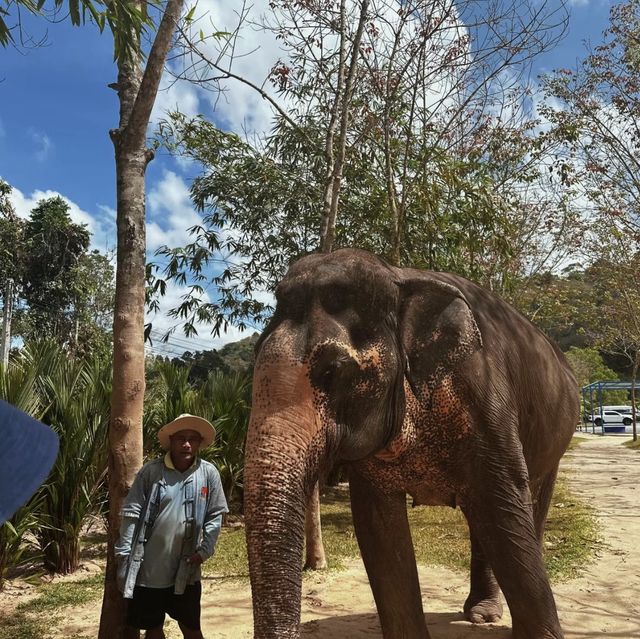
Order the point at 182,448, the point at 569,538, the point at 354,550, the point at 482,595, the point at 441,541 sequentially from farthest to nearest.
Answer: the point at 441,541 < the point at 569,538 < the point at 354,550 < the point at 482,595 < the point at 182,448

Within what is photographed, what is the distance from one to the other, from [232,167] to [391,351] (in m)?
7.37

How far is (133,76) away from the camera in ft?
14.9

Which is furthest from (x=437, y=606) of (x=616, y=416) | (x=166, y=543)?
(x=616, y=416)

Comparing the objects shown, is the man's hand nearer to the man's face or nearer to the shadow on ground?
the man's face

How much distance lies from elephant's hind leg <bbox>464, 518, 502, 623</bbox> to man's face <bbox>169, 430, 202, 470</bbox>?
231 cm

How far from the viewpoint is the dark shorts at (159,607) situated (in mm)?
3529

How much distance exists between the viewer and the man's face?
3.75 metres

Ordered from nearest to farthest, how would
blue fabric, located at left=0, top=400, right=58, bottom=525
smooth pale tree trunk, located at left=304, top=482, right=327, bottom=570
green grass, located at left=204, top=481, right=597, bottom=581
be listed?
1. blue fabric, located at left=0, top=400, right=58, bottom=525
2. smooth pale tree trunk, located at left=304, top=482, right=327, bottom=570
3. green grass, located at left=204, top=481, right=597, bottom=581

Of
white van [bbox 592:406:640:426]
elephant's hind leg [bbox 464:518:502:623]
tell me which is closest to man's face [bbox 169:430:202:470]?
elephant's hind leg [bbox 464:518:502:623]

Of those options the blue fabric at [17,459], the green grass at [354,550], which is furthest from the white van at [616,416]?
the blue fabric at [17,459]

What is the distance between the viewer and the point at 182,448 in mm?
3742

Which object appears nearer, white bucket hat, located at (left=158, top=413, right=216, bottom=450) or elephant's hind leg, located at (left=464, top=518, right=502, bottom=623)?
white bucket hat, located at (left=158, top=413, right=216, bottom=450)

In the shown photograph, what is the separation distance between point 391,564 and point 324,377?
1.49 meters

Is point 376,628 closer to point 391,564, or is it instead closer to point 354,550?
point 391,564
